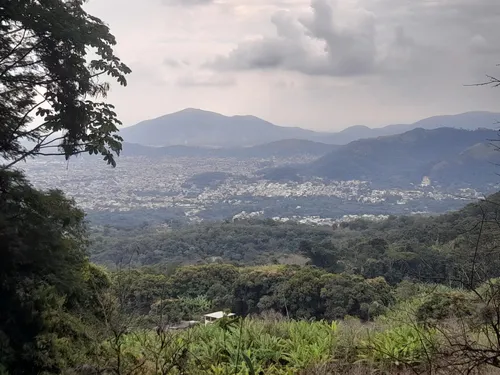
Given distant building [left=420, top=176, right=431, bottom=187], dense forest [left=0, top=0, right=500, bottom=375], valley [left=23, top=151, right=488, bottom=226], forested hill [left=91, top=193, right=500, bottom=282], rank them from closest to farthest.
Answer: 1. dense forest [left=0, top=0, right=500, bottom=375]
2. forested hill [left=91, top=193, right=500, bottom=282]
3. valley [left=23, top=151, right=488, bottom=226]
4. distant building [left=420, top=176, right=431, bottom=187]

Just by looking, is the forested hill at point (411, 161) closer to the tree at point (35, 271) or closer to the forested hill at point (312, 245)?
the forested hill at point (312, 245)

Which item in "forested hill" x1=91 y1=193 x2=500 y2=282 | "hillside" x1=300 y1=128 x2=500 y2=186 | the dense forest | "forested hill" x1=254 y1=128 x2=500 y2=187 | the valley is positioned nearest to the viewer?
the dense forest

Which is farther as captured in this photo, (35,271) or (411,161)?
(411,161)

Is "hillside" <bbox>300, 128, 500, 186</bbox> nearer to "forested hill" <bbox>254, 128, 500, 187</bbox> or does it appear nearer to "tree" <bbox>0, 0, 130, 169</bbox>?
"forested hill" <bbox>254, 128, 500, 187</bbox>

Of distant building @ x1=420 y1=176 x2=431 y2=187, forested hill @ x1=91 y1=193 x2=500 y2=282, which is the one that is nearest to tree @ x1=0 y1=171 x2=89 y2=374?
forested hill @ x1=91 y1=193 x2=500 y2=282

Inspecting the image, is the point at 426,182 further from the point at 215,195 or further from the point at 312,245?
the point at 312,245

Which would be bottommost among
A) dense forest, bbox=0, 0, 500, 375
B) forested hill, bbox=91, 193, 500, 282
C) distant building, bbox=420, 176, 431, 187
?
distant building, bbox=420, 176, 431, 187

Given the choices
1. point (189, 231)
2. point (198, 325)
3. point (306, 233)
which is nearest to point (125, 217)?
point (189, 231)

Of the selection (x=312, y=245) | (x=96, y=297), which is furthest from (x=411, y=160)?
(x=96, y=297)
